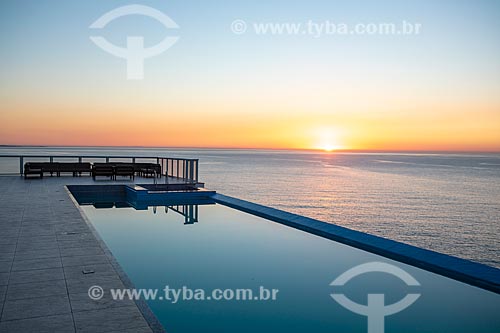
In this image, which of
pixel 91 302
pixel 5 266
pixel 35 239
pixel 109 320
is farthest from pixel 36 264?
pixel 109 320

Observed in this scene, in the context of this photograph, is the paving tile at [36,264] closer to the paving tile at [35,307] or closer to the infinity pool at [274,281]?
the paving tile at [35,307]

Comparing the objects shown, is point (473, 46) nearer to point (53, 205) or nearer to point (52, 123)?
point (53, 205)

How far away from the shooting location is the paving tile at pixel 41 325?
10.5 feet

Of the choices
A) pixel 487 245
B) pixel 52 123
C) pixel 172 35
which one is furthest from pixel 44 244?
pixel 52 123

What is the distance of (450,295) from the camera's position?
5539 mm

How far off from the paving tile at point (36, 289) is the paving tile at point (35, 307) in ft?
0.30

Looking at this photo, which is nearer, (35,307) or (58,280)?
(35,307)

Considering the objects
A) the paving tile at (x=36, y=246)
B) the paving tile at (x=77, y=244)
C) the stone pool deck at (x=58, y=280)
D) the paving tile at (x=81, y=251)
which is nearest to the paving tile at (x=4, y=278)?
the stone pool deck at (x=58, y=280)

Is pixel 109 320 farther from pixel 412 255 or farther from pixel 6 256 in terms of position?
pixel 412 255

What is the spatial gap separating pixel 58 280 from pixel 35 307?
70 centimetres

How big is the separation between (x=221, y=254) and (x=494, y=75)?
20677 mm

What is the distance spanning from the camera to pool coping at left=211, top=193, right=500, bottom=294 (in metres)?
5.62

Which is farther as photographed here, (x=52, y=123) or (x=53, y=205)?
(x=52, y=123)

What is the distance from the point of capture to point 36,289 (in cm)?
405
